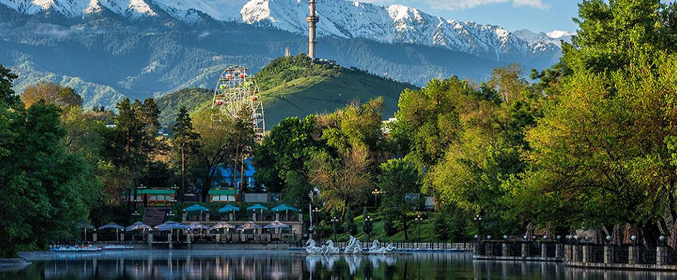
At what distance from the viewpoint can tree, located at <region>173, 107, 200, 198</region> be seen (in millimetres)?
124575

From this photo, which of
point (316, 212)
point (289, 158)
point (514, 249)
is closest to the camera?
point (514, 249)

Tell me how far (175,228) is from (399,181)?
25.3m

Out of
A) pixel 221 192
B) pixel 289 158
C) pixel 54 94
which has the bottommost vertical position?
pixel 221 192

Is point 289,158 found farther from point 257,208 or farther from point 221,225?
point 221,225

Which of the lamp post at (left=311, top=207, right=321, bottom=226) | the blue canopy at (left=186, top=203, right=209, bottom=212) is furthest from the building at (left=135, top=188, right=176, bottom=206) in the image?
the lamp post at (left=311, top=207, right=321, bottom=226)

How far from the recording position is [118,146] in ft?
391

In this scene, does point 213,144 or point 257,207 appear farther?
point 213,144

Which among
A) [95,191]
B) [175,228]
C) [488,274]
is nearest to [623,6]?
[488,274]

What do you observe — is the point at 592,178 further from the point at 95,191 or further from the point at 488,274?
the point at 95,191

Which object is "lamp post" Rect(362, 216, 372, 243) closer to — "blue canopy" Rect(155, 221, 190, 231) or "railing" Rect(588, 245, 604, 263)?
"blue canopy" Rect(155, 221, 190, 231)

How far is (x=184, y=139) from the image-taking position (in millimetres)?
124875

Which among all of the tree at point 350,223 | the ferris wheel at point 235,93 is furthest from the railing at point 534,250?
the ferris wheel at point 235,93

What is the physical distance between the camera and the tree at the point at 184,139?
409ft

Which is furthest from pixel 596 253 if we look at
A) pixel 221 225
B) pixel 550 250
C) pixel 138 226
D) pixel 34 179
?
pixel 138 226
